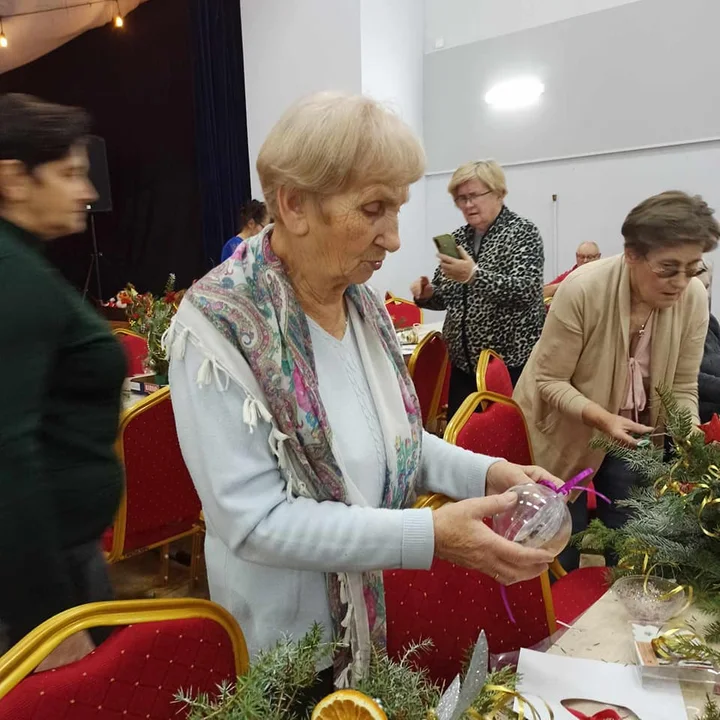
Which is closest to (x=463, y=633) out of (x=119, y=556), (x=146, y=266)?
(x=119, y=556)

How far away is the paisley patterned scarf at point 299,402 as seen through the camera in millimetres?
978

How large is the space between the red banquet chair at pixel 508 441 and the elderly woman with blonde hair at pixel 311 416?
1.29ft

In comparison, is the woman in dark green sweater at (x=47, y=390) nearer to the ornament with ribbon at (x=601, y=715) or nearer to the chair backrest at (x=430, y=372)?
the ornament with ribbon at (x=601, y=715)

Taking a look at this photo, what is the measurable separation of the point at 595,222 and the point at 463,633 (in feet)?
15.9

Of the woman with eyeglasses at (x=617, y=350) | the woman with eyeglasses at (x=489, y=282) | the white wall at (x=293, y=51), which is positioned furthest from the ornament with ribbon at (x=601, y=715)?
the white wall at (x=293, y=51)

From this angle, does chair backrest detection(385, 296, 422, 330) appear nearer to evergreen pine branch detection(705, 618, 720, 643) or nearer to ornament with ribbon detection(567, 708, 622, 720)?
evergreen pine branch detection(705, 618, 720, 643)

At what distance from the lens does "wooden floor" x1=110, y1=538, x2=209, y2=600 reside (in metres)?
2.69

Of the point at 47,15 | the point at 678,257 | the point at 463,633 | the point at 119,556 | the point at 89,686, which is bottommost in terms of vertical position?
the point at 119,556

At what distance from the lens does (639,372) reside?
75.9 inches

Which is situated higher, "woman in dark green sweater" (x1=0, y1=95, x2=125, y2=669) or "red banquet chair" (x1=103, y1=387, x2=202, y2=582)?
"woman in dark green sweater" (x1=0, y1=95, x2=125, y2=669)

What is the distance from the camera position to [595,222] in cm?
542

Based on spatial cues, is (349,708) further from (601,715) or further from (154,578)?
(154,578)

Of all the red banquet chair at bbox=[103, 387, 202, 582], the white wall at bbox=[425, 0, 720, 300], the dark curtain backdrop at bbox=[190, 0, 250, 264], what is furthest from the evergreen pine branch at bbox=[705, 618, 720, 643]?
the dark curtain backdrop at bbox=[190, 0, 250, 264]

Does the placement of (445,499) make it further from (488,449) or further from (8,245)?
(8,245)
